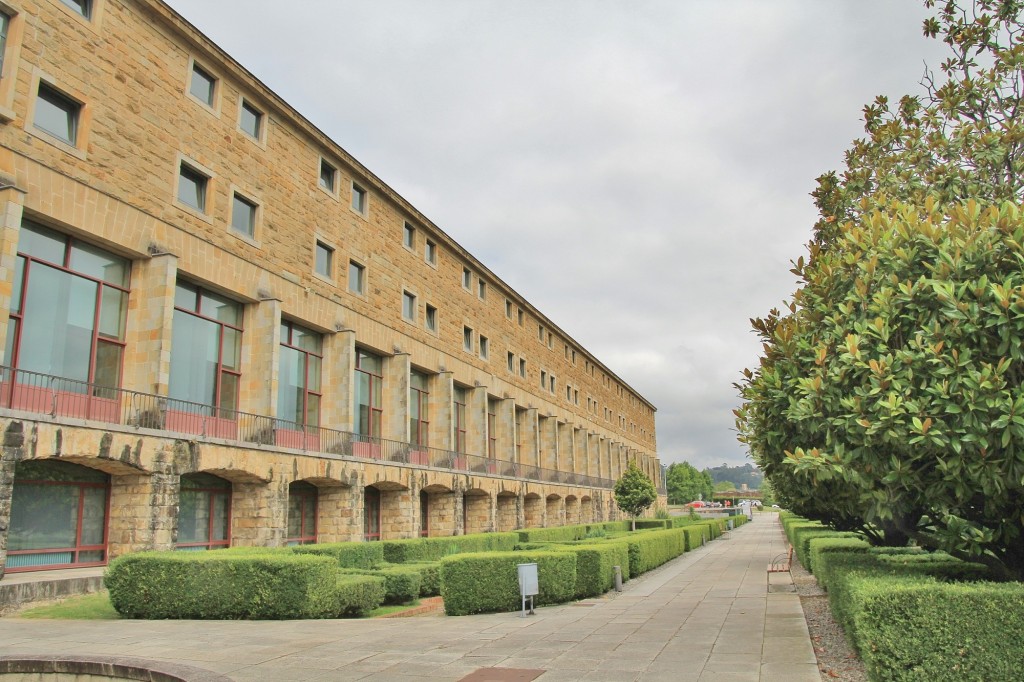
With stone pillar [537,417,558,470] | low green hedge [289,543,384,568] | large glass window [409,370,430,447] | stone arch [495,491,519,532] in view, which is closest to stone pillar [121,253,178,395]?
low green hedge [289,543,384,568]

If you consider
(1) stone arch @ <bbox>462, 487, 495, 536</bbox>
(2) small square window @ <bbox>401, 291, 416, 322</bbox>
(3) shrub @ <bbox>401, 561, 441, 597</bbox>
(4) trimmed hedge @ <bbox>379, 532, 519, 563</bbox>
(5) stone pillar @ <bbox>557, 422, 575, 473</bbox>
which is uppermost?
(2) small square window @ <bbox>401, 291, 416, 322</bbox>

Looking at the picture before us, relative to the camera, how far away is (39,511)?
15.7 m

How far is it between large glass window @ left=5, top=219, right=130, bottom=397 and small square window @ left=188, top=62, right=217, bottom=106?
5.98 meters

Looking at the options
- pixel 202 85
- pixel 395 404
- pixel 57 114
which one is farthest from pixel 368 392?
pixel 57 114

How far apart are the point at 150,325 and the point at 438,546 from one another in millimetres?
10878

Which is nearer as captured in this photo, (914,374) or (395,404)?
(914,374)

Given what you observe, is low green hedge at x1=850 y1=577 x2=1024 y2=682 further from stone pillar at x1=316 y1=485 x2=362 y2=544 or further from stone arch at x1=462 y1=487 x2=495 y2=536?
stone arch at x1=462 y1=487 x2=495 y2=536

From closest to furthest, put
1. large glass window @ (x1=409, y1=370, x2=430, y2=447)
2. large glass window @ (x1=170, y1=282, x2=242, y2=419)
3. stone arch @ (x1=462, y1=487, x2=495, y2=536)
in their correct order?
large glass window @ (x1=170, y1=282, x2=242, y2=419) → large glass window @ (x1=409, y1=370, x2=430, y2=447) → stone arch @ (x1=462, y1=487, x2=495, y2=536)

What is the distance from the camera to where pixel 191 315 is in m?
21.0

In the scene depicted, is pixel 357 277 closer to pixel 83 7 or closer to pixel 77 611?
pixel 83 7

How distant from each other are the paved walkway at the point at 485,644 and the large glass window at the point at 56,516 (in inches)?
161

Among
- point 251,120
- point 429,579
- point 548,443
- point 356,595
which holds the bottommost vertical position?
point 429,579

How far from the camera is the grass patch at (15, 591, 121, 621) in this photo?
12.4 metres

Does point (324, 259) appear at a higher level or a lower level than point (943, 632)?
higher
